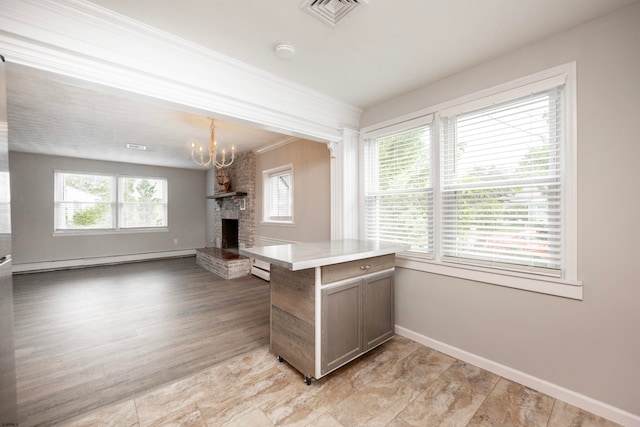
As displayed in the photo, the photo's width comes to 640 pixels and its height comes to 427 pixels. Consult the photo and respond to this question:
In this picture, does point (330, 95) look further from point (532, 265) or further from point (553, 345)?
point (553, 345)

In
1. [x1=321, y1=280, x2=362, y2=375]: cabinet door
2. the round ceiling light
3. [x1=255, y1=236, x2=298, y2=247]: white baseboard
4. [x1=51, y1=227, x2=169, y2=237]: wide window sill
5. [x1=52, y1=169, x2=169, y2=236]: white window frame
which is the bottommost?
[x1=321, y1=280, x2=362, y2=375]: cabinet door

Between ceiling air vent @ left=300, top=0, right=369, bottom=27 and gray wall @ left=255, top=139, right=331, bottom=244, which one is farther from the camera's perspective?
gray wall @ left=255, top=139, right=331, bottom=244

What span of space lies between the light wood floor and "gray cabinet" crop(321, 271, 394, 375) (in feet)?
3.10

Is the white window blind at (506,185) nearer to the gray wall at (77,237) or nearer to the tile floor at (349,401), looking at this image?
the tile floor at (349,401)

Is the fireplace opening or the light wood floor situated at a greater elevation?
the fireplace opening

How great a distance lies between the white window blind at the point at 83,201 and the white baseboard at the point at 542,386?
7565 mm

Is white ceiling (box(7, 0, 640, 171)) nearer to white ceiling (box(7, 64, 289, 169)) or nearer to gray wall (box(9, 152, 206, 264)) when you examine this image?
white ceiling (box(7, 64, 289, 169))

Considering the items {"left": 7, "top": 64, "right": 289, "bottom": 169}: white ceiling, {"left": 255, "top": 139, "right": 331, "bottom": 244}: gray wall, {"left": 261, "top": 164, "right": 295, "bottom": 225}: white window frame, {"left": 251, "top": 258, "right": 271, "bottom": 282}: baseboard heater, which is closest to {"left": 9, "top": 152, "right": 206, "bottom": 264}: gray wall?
{"left": 7, "top": 64, "right": 289, "bottom": 169}: white ceiling

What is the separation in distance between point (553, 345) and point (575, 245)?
0.74 metres

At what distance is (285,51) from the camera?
201 centimetres

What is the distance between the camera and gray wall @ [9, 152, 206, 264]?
18.4 ft

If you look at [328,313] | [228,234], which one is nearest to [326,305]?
[328,313]

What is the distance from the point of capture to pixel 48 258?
19.3 feet

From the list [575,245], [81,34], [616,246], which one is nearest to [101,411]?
[81,34]
